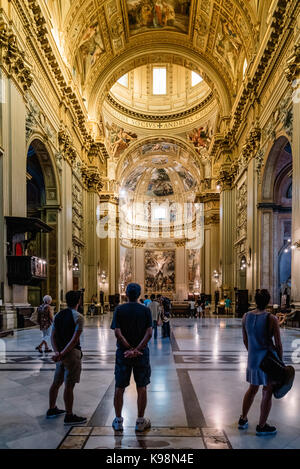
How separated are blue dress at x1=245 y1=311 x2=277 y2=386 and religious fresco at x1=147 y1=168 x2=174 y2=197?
4456cm

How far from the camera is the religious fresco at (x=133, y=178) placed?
150 feet

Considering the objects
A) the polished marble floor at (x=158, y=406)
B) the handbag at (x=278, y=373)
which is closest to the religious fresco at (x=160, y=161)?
the polished marble floor at (x=158, y=406)

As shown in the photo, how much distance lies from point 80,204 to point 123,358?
21.7m

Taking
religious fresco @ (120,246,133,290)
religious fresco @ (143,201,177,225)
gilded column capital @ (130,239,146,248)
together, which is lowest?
religious fresco @ (120,246,133,290)

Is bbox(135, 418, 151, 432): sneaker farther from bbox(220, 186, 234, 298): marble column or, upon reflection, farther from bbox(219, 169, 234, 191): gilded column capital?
bbox(219, 169, 234, 191): gilded column capital

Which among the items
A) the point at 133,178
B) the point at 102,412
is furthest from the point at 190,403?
the point at 133,178

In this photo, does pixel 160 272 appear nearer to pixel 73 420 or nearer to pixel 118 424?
pixel 73 420

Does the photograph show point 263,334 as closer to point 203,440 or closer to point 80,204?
point 203,440

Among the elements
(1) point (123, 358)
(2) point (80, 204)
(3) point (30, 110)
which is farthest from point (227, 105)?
(1) point (123, 358)

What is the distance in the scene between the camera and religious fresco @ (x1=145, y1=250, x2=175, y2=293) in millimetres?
47562

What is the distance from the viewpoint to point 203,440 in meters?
3.53

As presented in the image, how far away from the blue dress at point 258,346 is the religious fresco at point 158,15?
2394 centimetres

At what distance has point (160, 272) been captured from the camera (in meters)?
47.8

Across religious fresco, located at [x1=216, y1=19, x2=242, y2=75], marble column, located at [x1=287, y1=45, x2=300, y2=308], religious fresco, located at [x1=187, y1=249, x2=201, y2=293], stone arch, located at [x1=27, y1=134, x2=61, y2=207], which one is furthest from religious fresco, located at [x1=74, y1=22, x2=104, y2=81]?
religious fresco, located at [x1=187, y1=249, x2=201, y2=293]
